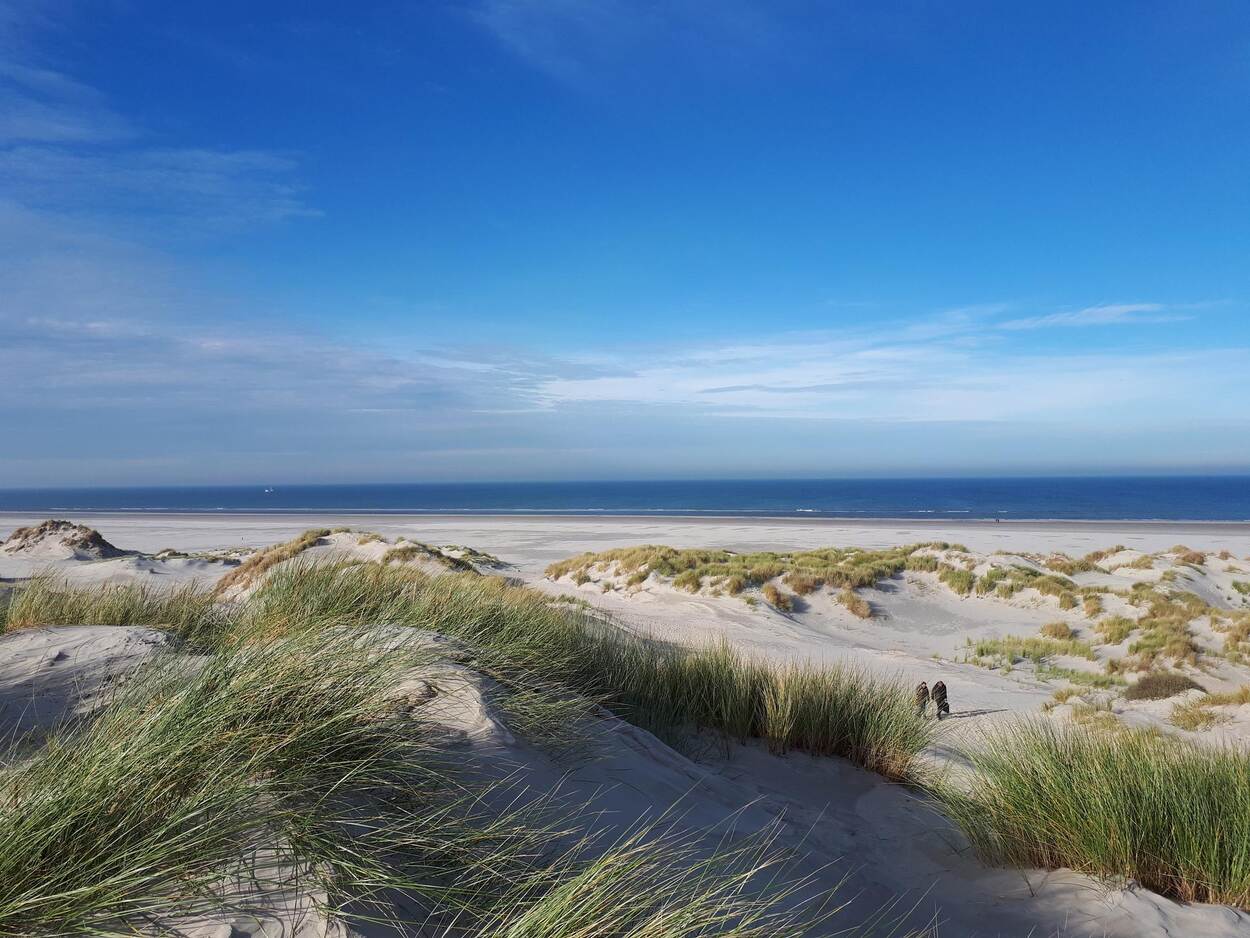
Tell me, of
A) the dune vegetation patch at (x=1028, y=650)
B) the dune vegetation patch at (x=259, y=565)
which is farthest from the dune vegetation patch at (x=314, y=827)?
the dune vegetation patch at (x=1028, y=650)

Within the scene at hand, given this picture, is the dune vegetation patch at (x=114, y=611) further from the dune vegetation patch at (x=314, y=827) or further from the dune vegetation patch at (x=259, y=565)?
the dune vegetation patch at (x=259, y=565)

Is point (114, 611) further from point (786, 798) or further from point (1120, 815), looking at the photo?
point (1120, 815)

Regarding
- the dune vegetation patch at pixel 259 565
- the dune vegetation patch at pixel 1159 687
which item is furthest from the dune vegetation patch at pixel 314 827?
the dune vegetation patch at pixel 259 565

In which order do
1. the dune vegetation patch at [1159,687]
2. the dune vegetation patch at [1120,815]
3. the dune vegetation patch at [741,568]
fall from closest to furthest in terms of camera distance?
the dune vegetation patch at [1120,815] → the dune vegetation patch at [1159,687] → the dune vegetation patch at [741,568]

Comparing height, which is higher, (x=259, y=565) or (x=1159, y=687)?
(x=259, y=565)

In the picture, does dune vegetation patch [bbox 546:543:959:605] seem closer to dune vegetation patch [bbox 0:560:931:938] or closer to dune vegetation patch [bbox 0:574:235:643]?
dune vegetation patch [bbox 0:574:235:643]

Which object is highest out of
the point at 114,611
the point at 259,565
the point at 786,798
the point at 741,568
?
the point at 114,611

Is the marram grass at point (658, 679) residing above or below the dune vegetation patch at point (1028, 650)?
above

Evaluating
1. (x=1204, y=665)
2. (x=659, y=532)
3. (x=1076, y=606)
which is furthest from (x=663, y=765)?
(x=659, y=532)

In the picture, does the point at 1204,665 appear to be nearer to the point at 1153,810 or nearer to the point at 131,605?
the point at 1153,810

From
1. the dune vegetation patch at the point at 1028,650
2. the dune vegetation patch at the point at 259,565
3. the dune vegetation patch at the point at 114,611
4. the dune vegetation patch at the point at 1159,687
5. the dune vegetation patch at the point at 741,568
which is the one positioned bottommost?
the dune vegetation patch at the point at 1028,650

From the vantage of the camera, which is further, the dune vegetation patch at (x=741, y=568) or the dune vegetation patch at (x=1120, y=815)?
the dune vegetation patch at (x=741, y=568)

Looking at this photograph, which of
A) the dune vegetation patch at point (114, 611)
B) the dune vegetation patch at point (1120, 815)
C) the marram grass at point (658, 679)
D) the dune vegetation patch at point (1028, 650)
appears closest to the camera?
the dune vegetation patch at point (1120, 815)

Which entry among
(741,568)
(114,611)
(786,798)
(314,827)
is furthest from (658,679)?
(741,568)
